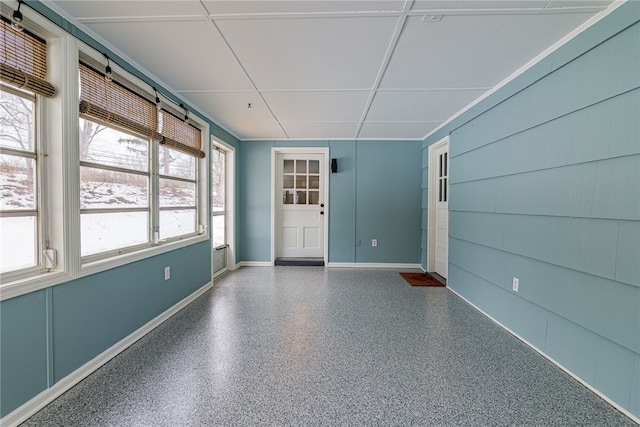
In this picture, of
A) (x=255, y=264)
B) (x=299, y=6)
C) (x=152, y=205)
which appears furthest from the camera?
(x=255, y=264)

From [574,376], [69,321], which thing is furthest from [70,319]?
[574,376]

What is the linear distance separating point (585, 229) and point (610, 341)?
2.15 ft

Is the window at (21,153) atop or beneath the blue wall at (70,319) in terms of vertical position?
atop

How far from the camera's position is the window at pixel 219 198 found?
14.0ft

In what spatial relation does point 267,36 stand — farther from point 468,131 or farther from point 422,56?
point 468,131

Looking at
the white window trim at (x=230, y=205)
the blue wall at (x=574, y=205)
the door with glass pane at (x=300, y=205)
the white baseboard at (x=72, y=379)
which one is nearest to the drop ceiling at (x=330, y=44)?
the blue wall at (x=574, y=205)

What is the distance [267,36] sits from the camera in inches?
73.4

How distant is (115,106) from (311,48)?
5.02 feet

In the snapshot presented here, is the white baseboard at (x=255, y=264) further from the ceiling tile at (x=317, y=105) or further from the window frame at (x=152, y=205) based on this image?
the ceiling tile at (x=317, y=105)

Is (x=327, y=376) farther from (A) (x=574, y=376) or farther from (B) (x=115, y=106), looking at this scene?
(B) (x=115, y=106)

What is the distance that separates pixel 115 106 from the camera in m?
2.08

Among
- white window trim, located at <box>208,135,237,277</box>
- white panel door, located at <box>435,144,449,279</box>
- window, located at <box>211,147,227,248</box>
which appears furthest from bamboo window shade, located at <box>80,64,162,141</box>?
white panel door, located at <box>435,144,449,279</box>

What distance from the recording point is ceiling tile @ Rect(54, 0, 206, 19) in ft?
5.17

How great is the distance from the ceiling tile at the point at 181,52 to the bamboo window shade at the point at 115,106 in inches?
11.2
